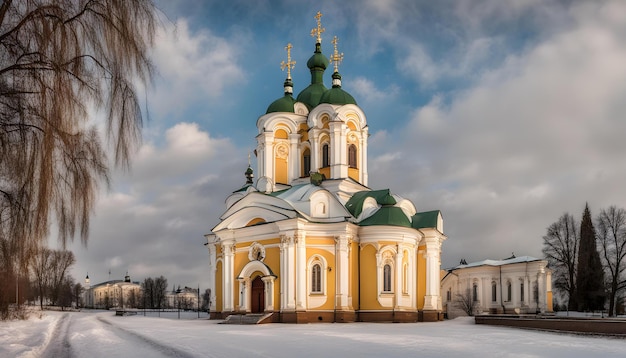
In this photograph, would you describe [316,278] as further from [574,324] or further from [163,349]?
[163,349]

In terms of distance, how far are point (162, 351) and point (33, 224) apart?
264 inches

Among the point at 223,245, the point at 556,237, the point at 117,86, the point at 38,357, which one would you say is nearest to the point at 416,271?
the point at 223,245

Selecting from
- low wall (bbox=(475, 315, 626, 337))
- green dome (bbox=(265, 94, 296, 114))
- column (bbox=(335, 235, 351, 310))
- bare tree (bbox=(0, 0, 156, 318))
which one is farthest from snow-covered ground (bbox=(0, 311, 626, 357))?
green dome (bbox=(265, 94, 296, 114))

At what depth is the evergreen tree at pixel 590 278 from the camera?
147 ft

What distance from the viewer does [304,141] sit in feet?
130

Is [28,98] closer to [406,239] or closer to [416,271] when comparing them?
[406,239]

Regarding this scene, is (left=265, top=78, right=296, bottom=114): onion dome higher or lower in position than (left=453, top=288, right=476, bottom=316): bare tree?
higher

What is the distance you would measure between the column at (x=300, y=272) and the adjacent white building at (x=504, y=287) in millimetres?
19678

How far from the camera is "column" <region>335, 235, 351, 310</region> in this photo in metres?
31.1

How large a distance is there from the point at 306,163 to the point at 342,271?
33.6 ft

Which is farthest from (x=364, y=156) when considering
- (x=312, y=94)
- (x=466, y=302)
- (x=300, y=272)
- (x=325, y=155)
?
(x=466, y=302)

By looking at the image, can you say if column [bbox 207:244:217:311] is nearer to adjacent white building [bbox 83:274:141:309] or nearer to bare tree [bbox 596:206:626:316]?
bare tree [bbox 596:206:626:316]

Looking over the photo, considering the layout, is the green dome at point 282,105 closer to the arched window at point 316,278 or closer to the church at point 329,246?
the church at point 329,246

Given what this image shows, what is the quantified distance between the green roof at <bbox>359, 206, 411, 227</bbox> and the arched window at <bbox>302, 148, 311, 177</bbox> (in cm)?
713
